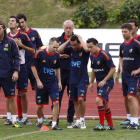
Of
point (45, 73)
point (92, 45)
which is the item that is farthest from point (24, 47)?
point (92, 45)

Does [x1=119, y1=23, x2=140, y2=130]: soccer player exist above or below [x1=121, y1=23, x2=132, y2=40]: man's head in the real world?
below

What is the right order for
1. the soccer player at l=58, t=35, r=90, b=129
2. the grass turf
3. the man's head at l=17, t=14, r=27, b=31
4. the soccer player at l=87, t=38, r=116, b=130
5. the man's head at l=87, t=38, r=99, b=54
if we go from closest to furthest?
the grass turf → the soccer player at l=87, t=38, r=116, b=130 → the man's head at l=87, t=38, r=99, b=54 → the soccer player at l=58, t=35, r=90, b=129 → the man's head at l=17, t=14, r=27, b=31

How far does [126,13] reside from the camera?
68.3ft

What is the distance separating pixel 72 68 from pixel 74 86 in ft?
1.23

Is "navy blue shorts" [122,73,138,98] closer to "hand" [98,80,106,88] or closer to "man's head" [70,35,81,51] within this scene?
"hand" [98,80,106,88]

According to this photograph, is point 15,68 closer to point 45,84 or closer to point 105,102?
point 45,84

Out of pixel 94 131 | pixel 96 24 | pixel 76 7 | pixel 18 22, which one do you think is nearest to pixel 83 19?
pixel 96 24

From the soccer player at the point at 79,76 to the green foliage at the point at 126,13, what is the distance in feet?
45.9

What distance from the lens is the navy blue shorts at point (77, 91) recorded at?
693 centimetres

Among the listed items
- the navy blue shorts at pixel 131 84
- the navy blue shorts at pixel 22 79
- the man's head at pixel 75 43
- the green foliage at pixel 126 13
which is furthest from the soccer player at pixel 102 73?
the green foliage at pixel 126 13

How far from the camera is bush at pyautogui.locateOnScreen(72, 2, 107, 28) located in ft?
70.6

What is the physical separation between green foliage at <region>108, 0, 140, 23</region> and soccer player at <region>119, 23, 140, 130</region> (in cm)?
1383

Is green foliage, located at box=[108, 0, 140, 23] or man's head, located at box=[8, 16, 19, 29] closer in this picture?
man's head, located at box=[8, 16, 19, 29]

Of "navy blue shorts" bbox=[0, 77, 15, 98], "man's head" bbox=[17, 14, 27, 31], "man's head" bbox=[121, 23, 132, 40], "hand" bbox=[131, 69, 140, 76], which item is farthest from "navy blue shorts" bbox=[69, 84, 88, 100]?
"man's head" bbox=[17, 14, 27, 31]
